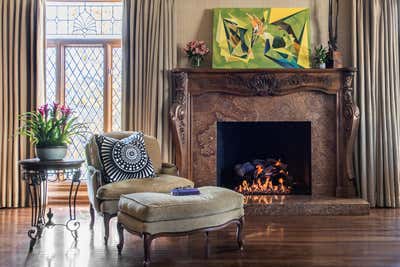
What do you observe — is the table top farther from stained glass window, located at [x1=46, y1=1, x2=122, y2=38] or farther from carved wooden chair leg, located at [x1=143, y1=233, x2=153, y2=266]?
stained glass window, located at [x1=46, y1=1, x2=122, y2=38]

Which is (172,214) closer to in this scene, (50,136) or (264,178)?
(50,136)

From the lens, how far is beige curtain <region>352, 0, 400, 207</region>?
4.90 metres

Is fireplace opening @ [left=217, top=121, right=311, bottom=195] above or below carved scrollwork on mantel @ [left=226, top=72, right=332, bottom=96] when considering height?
below

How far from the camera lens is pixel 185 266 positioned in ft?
9.46

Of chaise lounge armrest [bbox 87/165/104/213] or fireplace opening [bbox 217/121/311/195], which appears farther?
fireplace opening [bbox 217/121/311/195]

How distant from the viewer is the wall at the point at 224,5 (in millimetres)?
5074

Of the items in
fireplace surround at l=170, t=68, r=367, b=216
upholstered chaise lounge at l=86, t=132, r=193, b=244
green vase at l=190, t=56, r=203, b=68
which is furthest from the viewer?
green vase at l=190, t=56, r=203, b=68

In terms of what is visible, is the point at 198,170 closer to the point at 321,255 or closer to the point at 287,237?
the point at 287,237

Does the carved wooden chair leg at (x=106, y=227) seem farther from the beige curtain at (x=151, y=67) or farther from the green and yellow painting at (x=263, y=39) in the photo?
the green and yellow painting at (x=263, y=39)

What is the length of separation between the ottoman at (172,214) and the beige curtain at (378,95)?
7.78ft

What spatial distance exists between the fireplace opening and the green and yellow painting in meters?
0.73

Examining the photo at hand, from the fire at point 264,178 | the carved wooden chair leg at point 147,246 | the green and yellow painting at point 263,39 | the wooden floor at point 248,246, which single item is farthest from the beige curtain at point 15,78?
the carved wooden chair leg at point 147,246

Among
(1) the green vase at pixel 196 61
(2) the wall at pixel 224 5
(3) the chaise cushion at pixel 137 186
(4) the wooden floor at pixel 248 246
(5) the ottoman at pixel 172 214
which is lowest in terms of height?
(4) the wooden floor at pixel 248 246

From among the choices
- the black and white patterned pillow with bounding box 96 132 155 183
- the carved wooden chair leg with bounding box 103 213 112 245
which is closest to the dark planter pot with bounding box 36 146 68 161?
the black and white patterned pillow with bounding box 96 132 155 183
